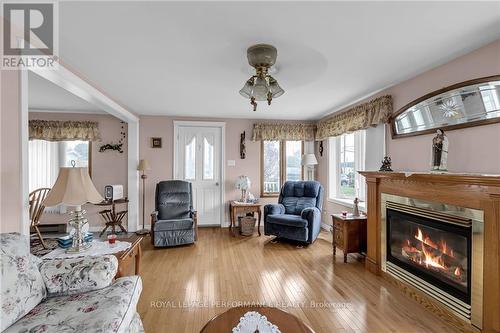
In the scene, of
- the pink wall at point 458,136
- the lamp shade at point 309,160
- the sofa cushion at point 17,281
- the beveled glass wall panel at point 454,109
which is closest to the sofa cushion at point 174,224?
the sofa cushion at point 17,281

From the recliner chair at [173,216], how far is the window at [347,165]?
2.67 meters

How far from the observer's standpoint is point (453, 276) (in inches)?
80.2

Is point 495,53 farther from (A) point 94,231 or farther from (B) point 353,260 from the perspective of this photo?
(A) point 94,231

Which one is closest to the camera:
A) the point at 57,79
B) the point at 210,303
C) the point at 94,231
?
the point at 210,303

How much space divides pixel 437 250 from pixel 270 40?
2.33 m

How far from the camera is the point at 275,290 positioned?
2.49 m

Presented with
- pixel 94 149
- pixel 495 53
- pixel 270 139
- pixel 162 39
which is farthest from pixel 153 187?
pixel 495 53

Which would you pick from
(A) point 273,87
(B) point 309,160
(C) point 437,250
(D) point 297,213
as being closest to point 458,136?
(C) point 437,250

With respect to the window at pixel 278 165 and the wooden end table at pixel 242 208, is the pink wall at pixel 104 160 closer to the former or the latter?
the wooden end table at pixel 242 208

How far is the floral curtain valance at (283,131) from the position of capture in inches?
199

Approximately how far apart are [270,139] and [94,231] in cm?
383

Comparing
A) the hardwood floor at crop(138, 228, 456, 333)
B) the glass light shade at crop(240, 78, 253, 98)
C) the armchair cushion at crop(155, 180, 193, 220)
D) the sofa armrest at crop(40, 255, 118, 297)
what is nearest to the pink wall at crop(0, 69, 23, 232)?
the sofa armrest at crop(40, 255, 118, 297)

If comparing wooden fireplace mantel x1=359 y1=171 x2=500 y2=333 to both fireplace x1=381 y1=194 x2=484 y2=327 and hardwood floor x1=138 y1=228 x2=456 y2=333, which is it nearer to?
fireplace x1=381 y1=194 x2=484 y2=327

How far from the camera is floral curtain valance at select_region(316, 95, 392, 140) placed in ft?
10.1
